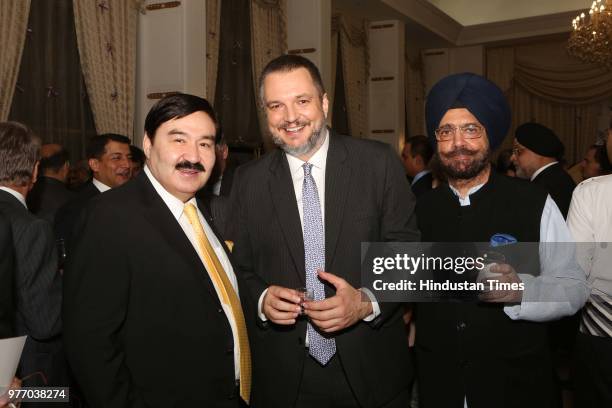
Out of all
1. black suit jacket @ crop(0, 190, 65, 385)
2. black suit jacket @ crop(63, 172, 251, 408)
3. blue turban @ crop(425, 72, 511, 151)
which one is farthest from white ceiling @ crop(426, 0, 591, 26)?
black suit jacket @ crop(63, 172, 251, 408)

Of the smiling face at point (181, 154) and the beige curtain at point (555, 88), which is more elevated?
the beige curtain at point (555, 88)

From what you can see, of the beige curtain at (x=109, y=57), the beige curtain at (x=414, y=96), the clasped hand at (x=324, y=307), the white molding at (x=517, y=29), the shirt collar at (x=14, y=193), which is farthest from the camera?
the beige curtain at (x=414, y=96)

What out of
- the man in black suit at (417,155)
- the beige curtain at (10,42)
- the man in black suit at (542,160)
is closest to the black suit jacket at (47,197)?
the beige curtain at (10,42)

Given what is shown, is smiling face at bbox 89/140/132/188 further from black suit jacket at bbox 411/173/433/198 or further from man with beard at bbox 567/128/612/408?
man with beard at bbox 567/128/612/408

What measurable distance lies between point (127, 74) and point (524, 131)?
368 centimetres

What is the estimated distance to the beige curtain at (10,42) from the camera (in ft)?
14.6

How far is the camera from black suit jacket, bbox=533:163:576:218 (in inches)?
159

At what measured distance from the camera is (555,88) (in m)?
10.5

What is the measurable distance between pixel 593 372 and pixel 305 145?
47.5 inches

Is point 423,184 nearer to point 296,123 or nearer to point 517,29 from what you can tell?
point 296,123

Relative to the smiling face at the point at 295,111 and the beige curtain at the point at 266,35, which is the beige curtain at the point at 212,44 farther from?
the smiling face at the point at 295,111

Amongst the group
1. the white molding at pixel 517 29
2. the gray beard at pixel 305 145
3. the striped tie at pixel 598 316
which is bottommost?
the striped tie at pixel 598 316

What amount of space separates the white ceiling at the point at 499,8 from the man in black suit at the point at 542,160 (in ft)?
22.5

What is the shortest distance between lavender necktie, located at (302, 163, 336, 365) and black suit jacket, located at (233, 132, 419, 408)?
26 millimetres
